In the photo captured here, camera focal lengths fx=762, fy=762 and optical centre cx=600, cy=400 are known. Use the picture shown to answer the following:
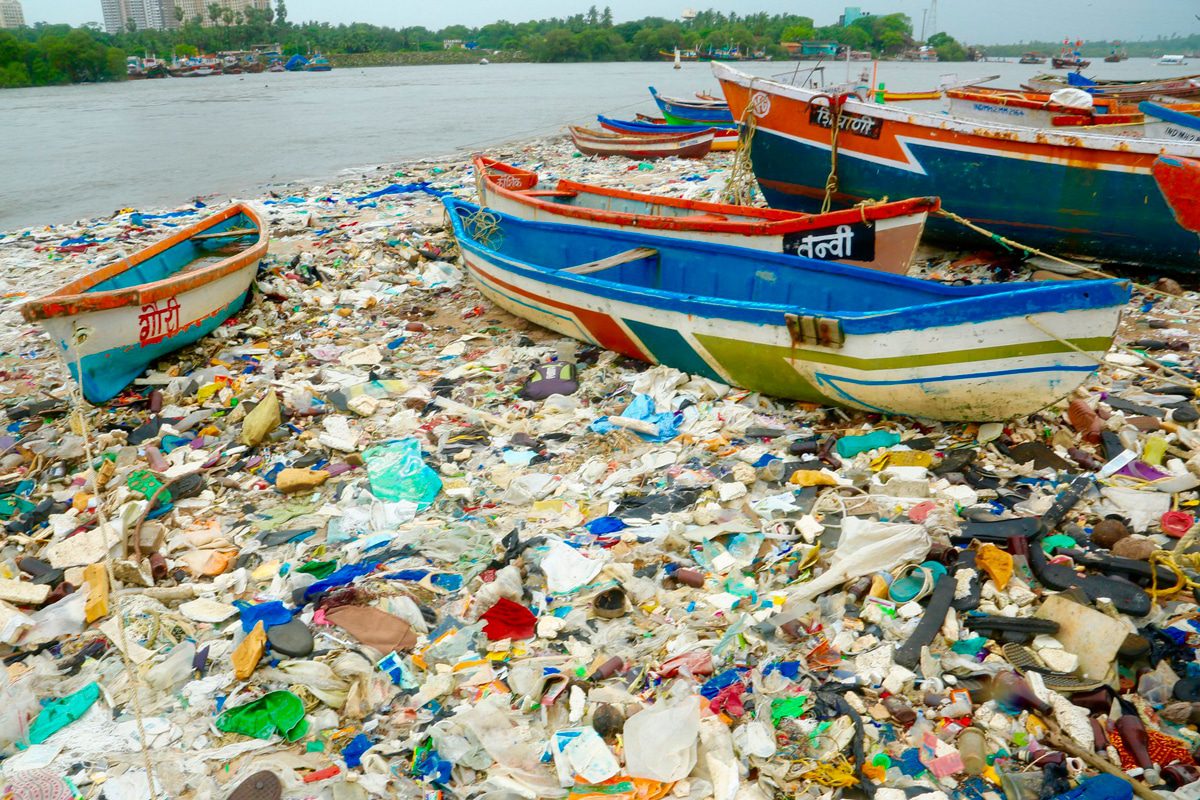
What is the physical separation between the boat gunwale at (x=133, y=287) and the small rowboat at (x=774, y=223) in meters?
3.02

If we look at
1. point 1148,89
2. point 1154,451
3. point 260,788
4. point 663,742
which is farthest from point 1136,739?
point 1148,89

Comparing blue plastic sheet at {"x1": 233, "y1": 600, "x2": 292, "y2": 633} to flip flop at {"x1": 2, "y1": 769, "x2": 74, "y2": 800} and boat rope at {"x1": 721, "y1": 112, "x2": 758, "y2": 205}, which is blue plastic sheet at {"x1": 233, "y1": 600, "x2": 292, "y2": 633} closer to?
flip flop at {"x1": 2, "y1": 769, "x2": 74, "y2": 800}

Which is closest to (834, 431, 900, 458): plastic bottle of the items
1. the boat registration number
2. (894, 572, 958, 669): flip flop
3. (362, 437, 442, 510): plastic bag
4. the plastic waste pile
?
the plastic waste pile

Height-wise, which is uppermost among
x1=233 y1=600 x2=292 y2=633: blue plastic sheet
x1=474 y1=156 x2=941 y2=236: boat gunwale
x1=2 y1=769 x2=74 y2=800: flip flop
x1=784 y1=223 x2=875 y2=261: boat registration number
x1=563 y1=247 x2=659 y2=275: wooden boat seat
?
x1=474 y1=156 x2=941 y2=236: boat gunwale

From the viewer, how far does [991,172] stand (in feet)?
26.2

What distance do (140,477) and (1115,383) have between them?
6909 millimetres

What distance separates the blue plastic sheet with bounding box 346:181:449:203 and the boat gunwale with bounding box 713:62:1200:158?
7.26 meters

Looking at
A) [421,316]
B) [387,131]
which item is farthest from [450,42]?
[421,316]

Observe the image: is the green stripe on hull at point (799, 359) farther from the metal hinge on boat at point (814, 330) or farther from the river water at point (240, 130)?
the river water at point (240, 130)

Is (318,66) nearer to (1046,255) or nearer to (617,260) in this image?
(617,260)

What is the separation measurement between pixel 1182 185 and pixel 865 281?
3.14 m

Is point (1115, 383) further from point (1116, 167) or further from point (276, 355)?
point (276, 355)

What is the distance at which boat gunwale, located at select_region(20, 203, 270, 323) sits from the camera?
5.73 m

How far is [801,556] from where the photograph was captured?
12.7 ft
